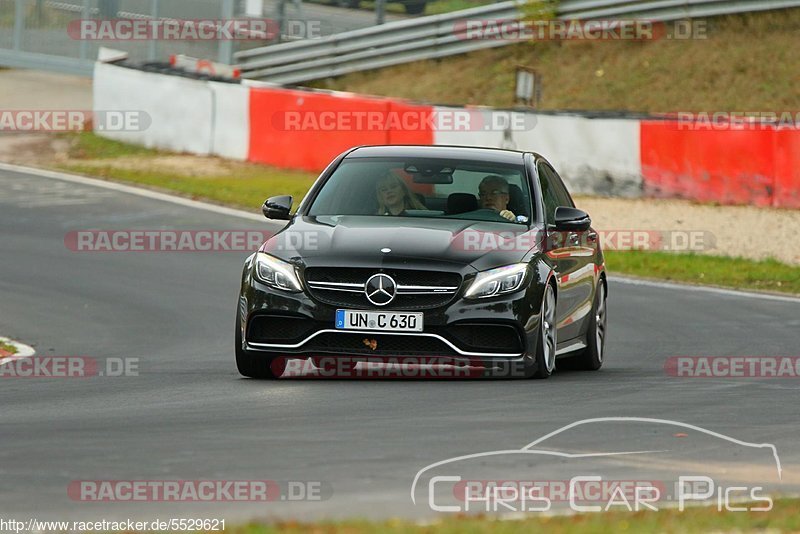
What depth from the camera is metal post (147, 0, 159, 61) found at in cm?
3300

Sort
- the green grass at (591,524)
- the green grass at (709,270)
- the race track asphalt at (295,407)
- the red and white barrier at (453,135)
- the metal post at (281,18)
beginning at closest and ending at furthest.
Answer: the green grass at (591,524) → the race track asphalt at (295,407) → the green grass at (709,270) → the red and white barrier at (453,135) → the metal post at (281,18)

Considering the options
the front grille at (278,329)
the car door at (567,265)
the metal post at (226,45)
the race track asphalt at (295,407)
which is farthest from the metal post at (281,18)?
the front grille at (278,329)

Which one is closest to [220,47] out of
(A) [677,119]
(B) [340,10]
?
(B) [340,10]

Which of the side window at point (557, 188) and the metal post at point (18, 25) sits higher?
the metal post at point (18, 25)

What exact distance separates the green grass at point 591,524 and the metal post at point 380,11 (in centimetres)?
2998

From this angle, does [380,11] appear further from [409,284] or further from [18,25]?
[409,284]

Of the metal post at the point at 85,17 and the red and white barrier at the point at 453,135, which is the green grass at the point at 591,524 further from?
the metal post at the point at 85,17

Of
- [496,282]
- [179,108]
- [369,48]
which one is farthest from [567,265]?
[369,48]

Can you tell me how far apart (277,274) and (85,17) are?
82.0 ft

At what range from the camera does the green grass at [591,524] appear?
18.0 ft

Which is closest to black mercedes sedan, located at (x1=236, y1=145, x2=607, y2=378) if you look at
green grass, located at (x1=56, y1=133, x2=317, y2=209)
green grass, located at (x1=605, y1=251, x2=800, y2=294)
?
green grass, located at (x1=605, y1=251, x2=800, y2=294)

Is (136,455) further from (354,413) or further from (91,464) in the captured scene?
(354,413)

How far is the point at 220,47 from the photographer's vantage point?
3488 centimetres

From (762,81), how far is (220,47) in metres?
11.3
